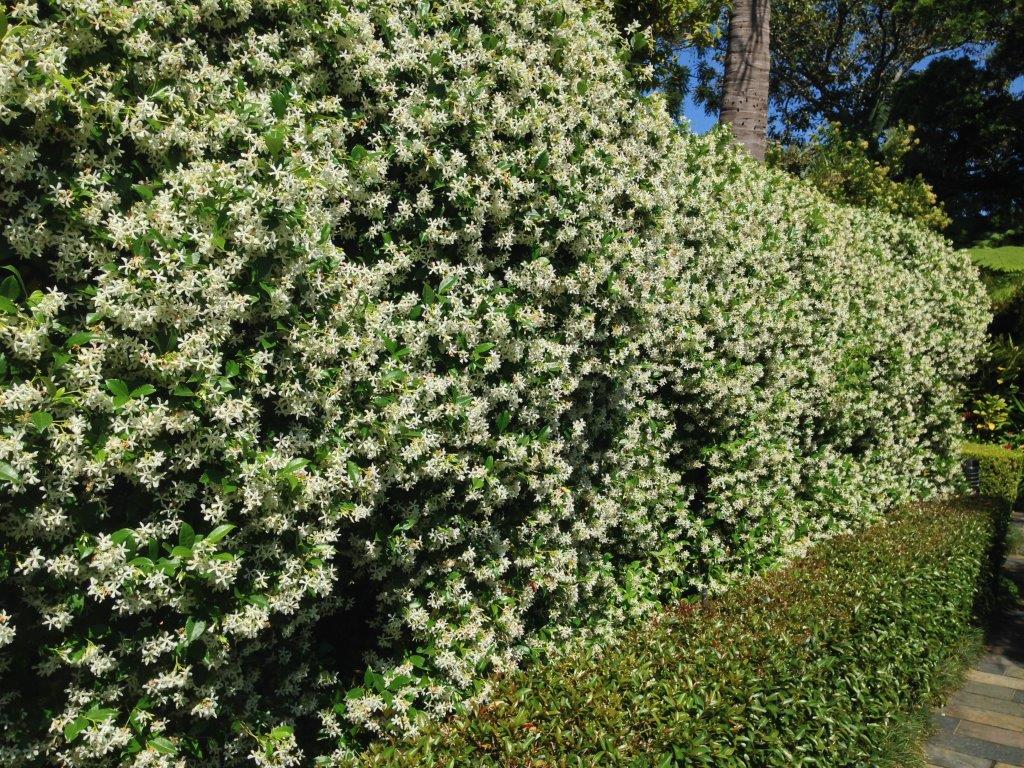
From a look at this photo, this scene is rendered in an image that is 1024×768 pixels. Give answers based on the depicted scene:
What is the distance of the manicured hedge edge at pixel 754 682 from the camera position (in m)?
3.32

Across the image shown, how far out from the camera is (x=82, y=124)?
2609 mm

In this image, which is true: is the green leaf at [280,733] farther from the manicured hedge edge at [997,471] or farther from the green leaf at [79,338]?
the manicured hedge edge at [997,471]

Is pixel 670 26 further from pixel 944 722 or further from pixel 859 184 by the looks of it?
pixel 944 722

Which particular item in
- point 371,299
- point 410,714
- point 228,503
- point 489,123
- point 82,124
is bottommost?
point 410,714

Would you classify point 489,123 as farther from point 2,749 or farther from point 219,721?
point 2,749

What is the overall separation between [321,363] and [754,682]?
253cm

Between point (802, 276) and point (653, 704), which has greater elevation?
point (802, 276)

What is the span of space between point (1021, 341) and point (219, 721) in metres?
18.5

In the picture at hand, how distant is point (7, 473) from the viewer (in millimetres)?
2266

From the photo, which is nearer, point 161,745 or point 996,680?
point 161,745

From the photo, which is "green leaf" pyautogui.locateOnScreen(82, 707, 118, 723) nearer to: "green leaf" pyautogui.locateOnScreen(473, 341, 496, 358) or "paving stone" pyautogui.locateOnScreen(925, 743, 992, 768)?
"green leaf" pyautogui.locateOnScreen(473, 341, 496, 358)

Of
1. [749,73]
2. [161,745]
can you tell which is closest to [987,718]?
[161,745]

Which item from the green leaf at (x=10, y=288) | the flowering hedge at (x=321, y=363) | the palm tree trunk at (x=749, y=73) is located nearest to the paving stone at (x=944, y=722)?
the flowering hedge at (x=321, y=363)

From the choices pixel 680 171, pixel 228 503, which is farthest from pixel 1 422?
pixel 680 171
